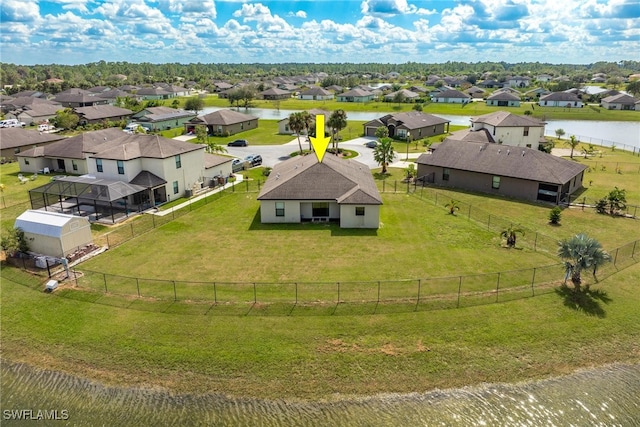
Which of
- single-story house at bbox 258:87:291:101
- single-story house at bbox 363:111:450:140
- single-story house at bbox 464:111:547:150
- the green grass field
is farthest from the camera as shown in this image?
single-story house at bbox 258:87:291:101

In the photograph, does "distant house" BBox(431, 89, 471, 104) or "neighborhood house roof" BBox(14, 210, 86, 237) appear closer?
"neighborhood house roof" BBox(14, 210, 86, 237)

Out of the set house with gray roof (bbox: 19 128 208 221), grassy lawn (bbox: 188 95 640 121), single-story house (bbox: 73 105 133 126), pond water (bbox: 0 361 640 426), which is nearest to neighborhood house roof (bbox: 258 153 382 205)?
house with gray roof (bbox: 19 128 208 221)

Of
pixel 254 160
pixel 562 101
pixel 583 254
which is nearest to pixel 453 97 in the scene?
pixel 562 101

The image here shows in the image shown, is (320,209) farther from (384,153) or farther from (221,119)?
(221,119)

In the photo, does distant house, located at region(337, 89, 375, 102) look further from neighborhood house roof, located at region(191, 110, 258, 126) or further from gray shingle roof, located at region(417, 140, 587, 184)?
gray shingle roof, located at region(417, 140, 587, 184)

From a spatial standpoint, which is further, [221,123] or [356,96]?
[356,96]

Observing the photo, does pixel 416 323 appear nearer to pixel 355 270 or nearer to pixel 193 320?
Answer: pixel 355 270
